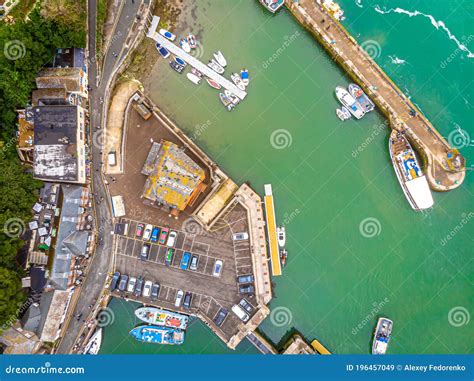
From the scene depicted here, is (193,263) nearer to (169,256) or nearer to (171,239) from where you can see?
(169,256)

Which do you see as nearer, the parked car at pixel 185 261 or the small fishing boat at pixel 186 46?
the parked car at pixel 185 261

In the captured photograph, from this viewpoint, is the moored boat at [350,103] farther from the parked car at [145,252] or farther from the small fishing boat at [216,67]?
the parked car at [145,252]

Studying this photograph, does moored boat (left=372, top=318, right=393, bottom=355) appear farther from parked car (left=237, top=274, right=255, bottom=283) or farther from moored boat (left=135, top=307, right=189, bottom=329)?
moored boat (left=135, top=307, right=189, bottom=329)

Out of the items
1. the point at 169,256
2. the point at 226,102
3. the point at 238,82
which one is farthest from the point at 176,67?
the point at 169,256

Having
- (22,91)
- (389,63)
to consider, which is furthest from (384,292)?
(22,91)

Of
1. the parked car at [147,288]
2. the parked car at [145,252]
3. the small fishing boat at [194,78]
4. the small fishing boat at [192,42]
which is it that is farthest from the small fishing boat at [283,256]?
the small fishing boat at [192,42]

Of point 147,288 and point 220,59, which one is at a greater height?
point 220,59
